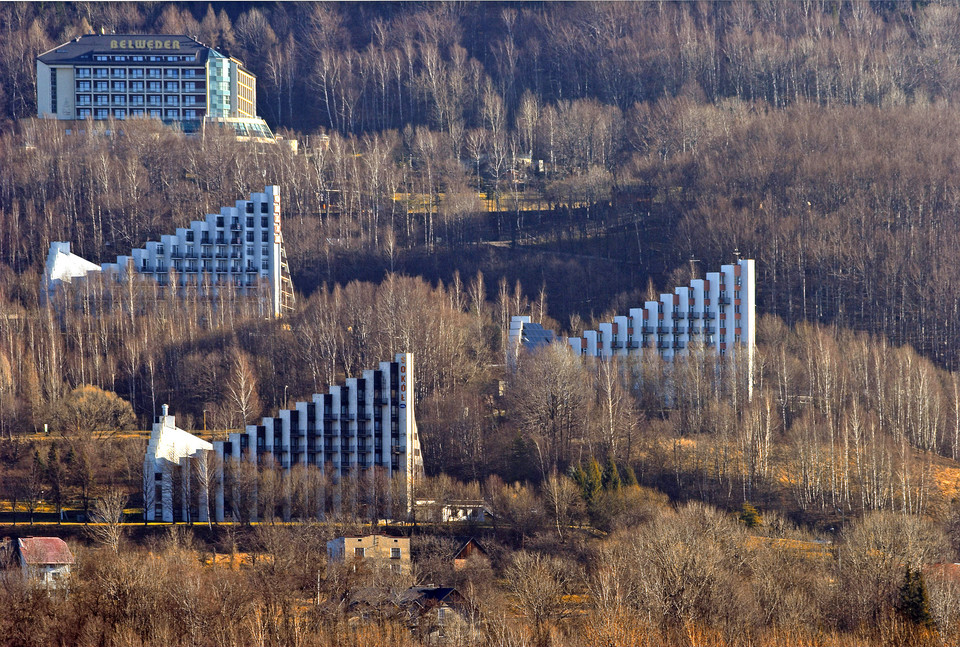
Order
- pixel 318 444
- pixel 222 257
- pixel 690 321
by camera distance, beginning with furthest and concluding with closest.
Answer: pixel 222 257
pixel 690 321
pixel 318 444

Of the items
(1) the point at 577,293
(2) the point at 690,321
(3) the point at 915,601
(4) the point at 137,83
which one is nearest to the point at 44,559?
(3) the point at 915,601

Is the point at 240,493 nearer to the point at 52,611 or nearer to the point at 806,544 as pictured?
the point at 52,611

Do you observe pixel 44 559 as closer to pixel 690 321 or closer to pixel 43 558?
pixel 43 558

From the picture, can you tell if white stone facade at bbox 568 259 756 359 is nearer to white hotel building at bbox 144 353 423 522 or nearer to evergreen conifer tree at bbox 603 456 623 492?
white hotel building at bbox 144 353 423 522

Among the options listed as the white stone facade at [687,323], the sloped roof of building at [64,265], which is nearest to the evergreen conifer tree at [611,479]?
the white stone facade at [687,323]

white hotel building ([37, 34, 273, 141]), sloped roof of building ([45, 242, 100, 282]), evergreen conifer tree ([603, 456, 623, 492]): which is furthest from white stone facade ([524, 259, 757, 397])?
white hotel building ([37, 34, 273, 141])

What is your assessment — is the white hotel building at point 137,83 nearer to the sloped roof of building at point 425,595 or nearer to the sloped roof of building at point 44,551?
the sloped roof of building at point 44,551
